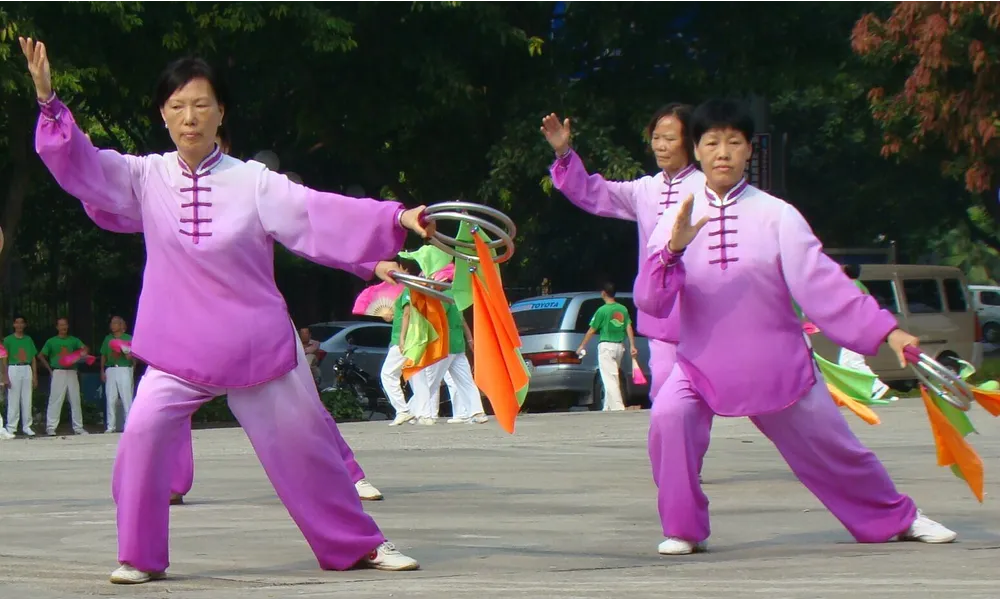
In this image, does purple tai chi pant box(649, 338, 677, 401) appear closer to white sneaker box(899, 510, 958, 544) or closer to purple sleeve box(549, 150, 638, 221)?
purple sleeve box(549, 150, 638, 221)

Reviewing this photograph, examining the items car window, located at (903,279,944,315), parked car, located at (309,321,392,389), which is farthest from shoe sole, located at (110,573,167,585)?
car window, located at (903,279,944,315)

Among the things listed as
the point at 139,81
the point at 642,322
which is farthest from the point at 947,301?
the point at 642,322

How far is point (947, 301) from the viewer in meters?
24.7

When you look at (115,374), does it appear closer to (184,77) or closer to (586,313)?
(586,313)

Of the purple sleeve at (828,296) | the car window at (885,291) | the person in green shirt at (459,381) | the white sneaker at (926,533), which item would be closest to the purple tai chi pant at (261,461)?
the purple sleeve at (828,296)

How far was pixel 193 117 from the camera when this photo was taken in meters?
6.34

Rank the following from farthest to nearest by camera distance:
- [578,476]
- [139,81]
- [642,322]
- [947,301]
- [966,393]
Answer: [947,301]
[139,81]
[578,476]
[642,322]
[966,393]

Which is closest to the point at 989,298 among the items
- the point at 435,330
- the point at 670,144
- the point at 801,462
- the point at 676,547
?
the point at 435,330

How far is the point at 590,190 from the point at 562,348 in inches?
471

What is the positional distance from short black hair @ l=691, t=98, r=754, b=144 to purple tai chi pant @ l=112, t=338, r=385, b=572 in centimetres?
190

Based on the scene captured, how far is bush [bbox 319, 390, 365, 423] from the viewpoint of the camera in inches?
830

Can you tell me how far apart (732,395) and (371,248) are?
1551 mm

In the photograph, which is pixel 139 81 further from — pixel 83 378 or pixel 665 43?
pixel 665 43

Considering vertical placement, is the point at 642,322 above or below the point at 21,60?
below
